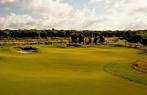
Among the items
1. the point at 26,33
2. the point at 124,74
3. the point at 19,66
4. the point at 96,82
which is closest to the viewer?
the point at 96,82

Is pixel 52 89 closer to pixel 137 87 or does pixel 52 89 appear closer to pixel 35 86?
pixel 35 86

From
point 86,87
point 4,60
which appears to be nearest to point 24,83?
point 86,87

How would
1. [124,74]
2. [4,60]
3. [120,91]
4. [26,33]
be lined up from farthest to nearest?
[26,33] < [4,60] < [124,74] < [120,91]

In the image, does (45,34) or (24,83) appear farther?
(45,34)

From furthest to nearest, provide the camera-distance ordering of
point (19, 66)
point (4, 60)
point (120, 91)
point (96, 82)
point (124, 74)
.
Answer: point (4, 60), point (19, 66), point (124, 74), point (96, 82), point (120, 91)

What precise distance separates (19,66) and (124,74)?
47.2ft

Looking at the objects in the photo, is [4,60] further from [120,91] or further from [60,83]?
[120,91]

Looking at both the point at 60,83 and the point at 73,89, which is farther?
the point at 60,83

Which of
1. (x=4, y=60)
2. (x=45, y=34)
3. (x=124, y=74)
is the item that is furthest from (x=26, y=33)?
(x=124, y=74)

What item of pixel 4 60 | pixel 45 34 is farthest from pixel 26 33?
pixel 4 60

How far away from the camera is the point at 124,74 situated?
1304 inches

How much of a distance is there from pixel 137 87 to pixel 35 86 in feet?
29.8

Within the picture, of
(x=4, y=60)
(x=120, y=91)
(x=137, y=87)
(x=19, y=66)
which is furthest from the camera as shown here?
(x=4, y=60)

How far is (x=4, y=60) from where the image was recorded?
146 feet
